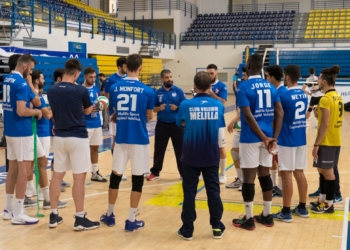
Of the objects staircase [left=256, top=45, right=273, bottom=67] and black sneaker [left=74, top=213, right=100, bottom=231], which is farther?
staircase [left=256, top=45, right=273, bottom=67]

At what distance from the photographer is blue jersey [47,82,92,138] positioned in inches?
193

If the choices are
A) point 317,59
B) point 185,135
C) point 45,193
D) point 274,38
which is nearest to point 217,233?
point 185,135

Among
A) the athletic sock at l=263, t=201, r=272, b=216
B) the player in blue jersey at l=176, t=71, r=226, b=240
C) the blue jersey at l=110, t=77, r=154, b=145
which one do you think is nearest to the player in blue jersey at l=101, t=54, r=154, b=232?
A: the blue jersey at l=110, t=77, r=154, b=145

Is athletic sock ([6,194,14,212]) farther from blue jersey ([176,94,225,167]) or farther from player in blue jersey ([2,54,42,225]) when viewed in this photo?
blue jersey ([176,94,225,167])

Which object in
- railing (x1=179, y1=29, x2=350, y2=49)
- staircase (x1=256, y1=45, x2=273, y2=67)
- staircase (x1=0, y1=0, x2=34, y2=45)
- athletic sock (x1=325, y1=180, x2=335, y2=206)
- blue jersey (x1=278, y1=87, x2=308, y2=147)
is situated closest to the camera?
blue jersey (x1=278, y1=87, x2=308, y2=147)

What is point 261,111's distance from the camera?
497cm

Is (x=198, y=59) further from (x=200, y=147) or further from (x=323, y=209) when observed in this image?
(x=200, y=147)

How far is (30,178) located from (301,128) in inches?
145

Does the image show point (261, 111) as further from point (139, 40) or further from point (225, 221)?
point (139, 40)

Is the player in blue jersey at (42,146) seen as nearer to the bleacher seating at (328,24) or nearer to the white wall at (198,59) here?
the bleacher seating at (328,24)

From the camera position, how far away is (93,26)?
20.4 m

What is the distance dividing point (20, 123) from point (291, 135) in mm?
3166

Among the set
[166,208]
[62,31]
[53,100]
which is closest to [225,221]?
[166,208]

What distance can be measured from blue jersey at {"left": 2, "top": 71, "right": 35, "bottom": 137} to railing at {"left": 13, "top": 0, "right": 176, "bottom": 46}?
10.6 meters
